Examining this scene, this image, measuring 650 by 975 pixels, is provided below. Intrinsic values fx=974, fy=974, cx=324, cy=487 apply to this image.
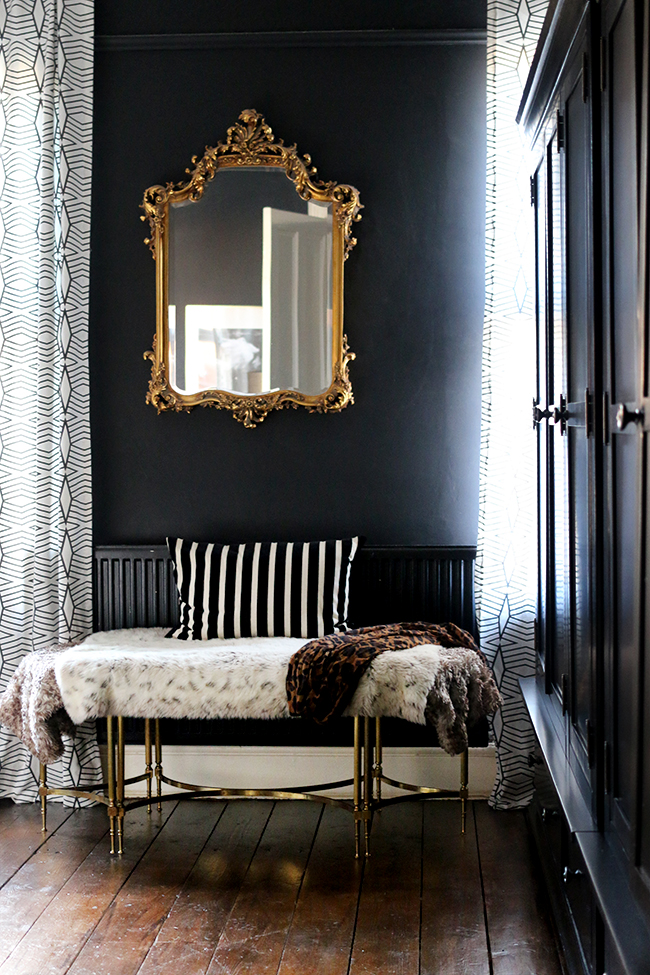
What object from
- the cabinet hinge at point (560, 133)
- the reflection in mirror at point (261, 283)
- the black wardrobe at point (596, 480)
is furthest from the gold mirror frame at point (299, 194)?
the cabinet hinge at point (560, 133)

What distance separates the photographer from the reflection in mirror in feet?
12.0

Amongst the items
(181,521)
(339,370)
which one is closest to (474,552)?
(339,370)

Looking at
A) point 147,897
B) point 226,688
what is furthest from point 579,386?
point 147,897

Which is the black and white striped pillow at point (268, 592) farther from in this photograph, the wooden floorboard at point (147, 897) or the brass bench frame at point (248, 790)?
the wooden floorboard at point (147, 897)

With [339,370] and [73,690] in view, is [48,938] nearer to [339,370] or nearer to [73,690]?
[73,690]

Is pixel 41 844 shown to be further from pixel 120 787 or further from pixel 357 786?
pixel 357 786

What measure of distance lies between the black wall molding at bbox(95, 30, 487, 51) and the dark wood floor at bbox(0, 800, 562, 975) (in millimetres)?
2806

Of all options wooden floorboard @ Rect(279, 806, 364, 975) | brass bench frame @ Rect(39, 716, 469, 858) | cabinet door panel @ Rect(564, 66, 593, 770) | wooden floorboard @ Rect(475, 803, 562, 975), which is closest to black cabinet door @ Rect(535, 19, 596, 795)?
cabinet door panel @ Rect(564, 66, 593, 770)

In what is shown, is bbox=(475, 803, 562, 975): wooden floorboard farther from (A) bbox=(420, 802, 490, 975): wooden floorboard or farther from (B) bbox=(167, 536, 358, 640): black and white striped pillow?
(B) bbox=(167, 536, 358, 640): black and white striped pillow

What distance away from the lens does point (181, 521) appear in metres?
3.75

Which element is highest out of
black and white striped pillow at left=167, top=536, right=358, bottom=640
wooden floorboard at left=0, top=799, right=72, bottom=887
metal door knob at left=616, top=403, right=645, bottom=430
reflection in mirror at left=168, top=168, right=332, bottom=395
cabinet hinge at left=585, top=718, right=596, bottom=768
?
reflection in mirror at left=168, top=168, right=332, bottom=395

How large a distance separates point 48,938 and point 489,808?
162cm

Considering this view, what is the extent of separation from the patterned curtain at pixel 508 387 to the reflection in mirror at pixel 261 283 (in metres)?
0.62

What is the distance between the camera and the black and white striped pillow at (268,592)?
3.48 metres
